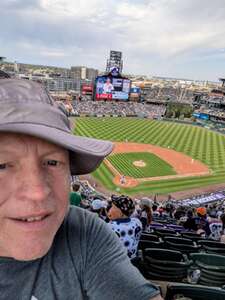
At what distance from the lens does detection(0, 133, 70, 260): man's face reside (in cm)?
123

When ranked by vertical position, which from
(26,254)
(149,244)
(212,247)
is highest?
(26,254)

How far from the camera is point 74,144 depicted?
132 cm

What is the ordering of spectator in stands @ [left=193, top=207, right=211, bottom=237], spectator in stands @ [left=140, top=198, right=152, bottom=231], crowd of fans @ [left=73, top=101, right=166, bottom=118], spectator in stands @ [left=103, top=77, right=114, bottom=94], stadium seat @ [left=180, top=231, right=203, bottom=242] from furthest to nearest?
crowd of fans @ [left=73, top=101, right=166, bottom=118] < spectator in stands @ [left=103, top=77, right=114, bottom=94] < spectator in stands @ [left=193, top=207, right=211, bottom=237] < spectator in stands @ [left=140, top=198, right=152, bottom=231] < stadium seat @ [left=180, top=231, right=203, bottom=242]

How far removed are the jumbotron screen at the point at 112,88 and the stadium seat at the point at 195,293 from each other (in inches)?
2456

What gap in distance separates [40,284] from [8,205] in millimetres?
364

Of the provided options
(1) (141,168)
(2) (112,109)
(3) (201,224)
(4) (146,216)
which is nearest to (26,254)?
(4) (146,216)

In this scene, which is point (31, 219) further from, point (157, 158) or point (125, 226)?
point (157, 158)

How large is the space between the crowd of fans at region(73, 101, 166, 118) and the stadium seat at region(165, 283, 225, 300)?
6177 centimetres

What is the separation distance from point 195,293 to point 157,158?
32898mm

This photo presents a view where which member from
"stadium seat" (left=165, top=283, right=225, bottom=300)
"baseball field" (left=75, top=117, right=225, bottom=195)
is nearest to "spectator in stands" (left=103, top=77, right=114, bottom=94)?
"baseball field" (left=75, top=117, right=225, bottom=195)

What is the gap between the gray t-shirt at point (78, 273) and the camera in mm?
1299

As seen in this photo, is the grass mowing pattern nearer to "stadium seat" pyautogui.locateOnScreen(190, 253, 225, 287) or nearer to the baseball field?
the baseball field

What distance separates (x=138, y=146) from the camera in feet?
131

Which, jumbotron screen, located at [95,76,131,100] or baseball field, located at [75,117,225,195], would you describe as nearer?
baseball field, located at [75,117,225,195]
